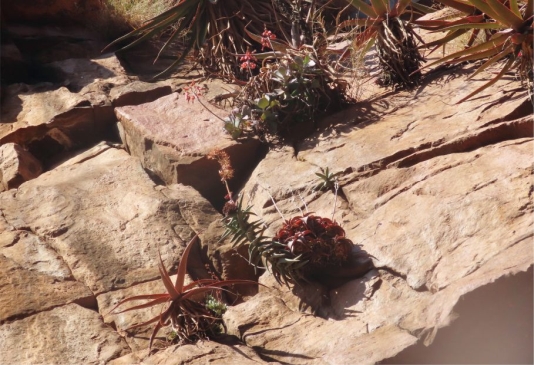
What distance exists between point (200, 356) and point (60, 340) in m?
0.86

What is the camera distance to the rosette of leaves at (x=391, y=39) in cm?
610

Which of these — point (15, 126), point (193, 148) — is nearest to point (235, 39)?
point (193, 148)

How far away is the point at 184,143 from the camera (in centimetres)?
621

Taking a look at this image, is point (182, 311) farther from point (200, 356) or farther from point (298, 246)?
point (298, 246)

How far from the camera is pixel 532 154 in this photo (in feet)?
15.2

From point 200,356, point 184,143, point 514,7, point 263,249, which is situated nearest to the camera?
point 200,356

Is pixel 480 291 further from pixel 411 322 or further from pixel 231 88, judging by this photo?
pixel 231 88

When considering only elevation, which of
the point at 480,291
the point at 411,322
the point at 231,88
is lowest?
the point at 411,322

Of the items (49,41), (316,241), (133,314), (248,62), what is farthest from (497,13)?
(49,41)

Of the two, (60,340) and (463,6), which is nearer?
(60,340)

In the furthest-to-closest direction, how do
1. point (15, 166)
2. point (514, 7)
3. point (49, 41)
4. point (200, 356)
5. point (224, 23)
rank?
point (49, 41), point (224, 23), point (15, 166), point (514, 7), point (200, 356)

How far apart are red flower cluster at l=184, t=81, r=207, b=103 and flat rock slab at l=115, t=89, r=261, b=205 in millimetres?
71

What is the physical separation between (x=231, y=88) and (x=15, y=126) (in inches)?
69.4

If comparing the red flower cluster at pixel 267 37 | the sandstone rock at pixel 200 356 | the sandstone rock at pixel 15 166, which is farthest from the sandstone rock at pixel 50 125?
the sandstone rock at pixel 200 356
